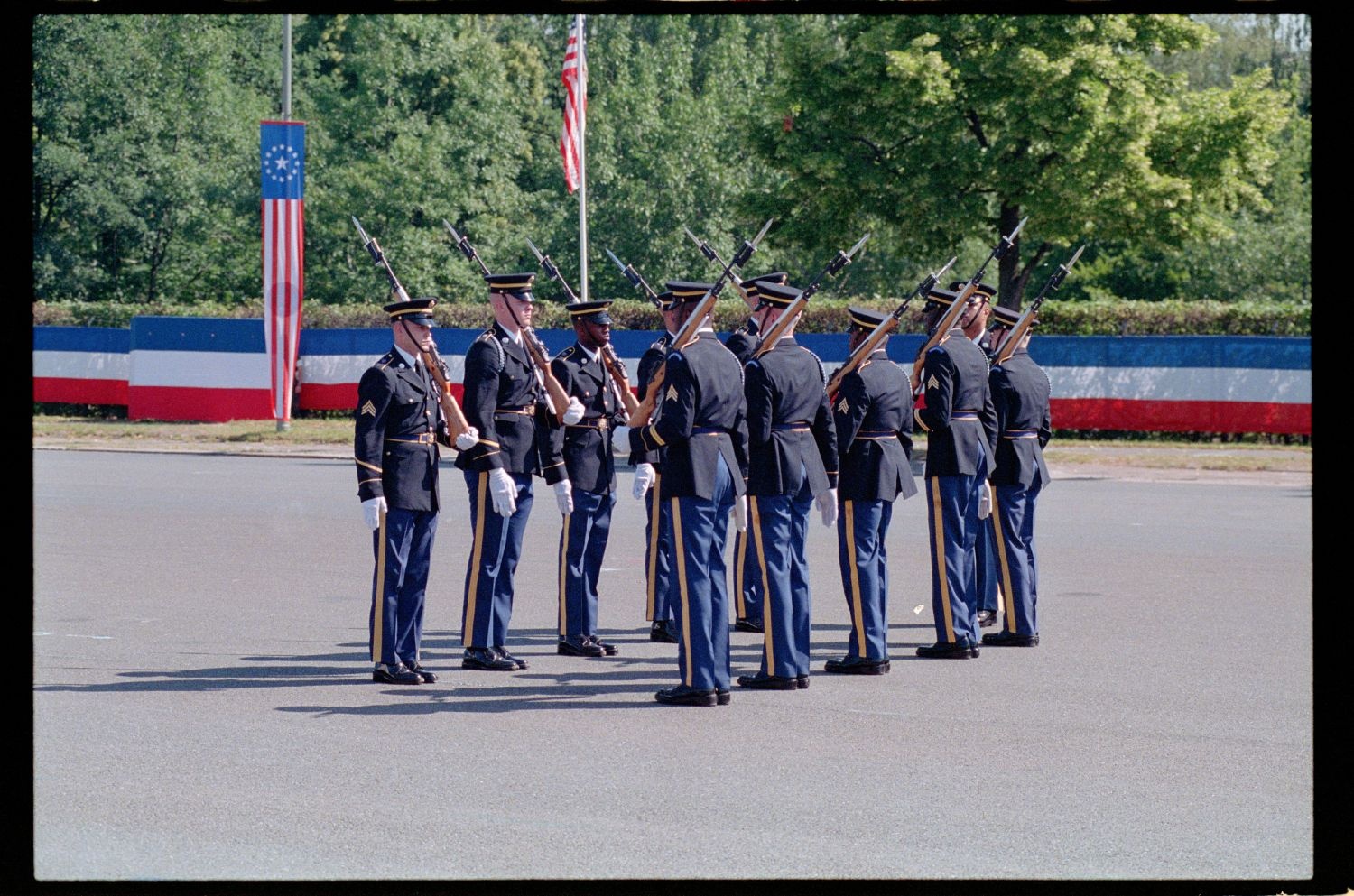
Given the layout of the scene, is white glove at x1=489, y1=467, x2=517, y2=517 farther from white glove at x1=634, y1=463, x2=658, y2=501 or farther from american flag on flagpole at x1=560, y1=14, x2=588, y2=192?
american flag on flagpole at x1=560, y1=14, x2=588, y2=192

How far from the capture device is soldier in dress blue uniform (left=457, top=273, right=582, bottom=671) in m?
9.30

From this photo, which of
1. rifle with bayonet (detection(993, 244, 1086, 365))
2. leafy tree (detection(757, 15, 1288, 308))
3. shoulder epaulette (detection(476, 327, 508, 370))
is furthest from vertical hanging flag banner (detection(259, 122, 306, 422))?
shoulder epaulette (detection(476, 327, 508, 370))

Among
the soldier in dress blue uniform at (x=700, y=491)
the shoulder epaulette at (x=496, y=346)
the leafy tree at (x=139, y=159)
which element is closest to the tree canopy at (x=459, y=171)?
the leafy tree at (x=139, y=159)

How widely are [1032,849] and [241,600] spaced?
6.69m

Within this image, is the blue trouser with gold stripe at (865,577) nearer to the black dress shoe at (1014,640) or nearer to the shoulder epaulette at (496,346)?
the black dress shoe at (1014,640)

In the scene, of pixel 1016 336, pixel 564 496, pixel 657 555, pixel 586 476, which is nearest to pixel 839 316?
pixel 1016 336

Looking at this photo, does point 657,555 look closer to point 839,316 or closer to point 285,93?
point 285,93

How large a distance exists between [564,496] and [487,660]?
926 millimetres

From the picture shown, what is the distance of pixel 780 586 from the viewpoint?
8.80 meters

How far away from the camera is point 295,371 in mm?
28875

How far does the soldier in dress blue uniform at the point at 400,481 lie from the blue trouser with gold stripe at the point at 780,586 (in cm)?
151
